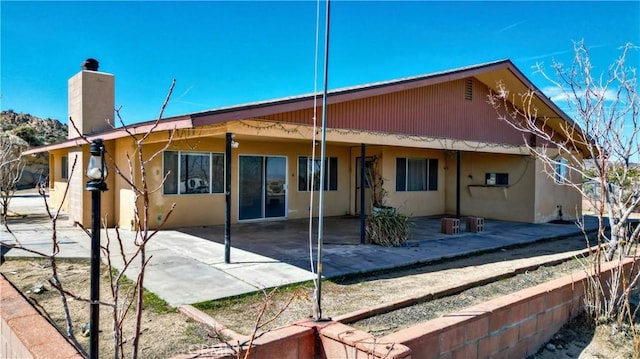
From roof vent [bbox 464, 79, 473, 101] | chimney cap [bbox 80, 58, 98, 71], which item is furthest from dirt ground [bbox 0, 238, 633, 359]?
chimney cap [bbox 80, 58, 98, 71]

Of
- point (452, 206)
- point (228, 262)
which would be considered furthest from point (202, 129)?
point (452, 206)

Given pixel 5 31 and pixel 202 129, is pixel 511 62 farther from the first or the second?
pixel 5 31

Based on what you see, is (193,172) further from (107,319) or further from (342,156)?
(107,319)

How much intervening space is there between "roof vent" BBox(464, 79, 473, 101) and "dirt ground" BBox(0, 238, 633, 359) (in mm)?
5867

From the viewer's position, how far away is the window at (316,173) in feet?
40.9

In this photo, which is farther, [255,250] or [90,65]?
[90,65]

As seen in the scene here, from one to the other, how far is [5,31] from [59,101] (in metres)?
2.25

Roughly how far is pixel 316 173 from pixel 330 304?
852 cm

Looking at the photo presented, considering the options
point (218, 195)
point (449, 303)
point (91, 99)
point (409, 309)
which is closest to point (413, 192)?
point (218, 195)

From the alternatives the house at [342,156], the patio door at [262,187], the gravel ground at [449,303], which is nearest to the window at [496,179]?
the house at [342,156]

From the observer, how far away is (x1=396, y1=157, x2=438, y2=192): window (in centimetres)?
1353

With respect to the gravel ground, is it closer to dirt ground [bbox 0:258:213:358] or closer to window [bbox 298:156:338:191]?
dirt ground [bbox 0:258:213:358]

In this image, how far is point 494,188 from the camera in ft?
45.0

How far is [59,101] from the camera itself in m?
12.7
